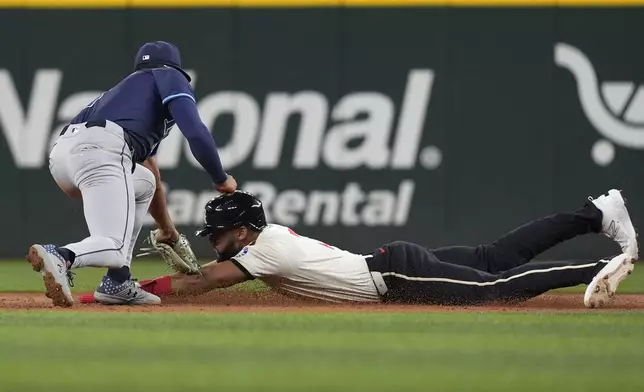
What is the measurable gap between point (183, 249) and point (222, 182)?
819 millimetres

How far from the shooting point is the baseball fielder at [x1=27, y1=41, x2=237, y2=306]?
6.37m

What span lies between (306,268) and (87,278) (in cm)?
361

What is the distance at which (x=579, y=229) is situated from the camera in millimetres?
7227

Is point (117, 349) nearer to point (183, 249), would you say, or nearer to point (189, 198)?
point (183, 249)

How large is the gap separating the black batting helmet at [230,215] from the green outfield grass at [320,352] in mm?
631

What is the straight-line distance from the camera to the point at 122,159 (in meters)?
6.55

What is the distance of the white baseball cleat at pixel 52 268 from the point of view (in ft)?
19.4

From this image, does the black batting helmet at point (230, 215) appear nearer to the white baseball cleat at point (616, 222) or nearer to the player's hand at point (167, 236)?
the player's hand at point (167, 236)

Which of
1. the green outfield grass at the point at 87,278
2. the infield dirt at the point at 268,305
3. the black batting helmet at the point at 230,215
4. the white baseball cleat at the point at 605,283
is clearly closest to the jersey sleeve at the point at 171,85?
the black batting helmet at the point at 230,215

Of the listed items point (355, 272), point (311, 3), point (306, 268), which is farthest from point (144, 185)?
point (311, 3)

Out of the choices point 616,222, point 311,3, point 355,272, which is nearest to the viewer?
point 355,272

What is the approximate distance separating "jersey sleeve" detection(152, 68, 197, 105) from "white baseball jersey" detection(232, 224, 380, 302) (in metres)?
0.89

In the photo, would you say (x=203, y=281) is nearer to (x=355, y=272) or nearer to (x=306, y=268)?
(x=306, y=268)

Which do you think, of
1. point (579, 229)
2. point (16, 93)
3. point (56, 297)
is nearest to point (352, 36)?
point (16, 93)
